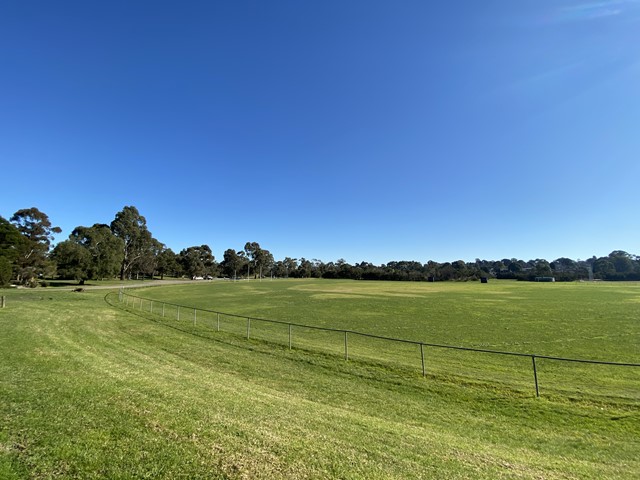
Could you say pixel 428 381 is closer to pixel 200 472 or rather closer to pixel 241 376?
pixel 241 376

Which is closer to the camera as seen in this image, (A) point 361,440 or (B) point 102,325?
(A) point 361,440

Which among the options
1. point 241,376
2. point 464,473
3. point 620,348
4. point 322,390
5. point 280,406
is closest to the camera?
point 464,473

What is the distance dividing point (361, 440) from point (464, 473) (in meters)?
1.86

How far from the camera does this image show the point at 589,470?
6434 mm

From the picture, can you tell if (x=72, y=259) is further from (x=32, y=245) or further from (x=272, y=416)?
(x=272, y=416)

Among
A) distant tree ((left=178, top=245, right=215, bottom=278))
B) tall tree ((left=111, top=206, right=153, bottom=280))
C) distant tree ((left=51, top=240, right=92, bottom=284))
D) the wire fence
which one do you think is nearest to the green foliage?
distant tree ((left=51, top=240, right=92, bottom=284))

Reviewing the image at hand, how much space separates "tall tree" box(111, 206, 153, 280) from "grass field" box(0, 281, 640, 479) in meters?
100

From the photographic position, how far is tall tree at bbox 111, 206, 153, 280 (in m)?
108

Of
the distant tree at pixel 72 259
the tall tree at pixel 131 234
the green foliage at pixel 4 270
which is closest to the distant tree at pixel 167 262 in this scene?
the tall tree at pixel 131 234

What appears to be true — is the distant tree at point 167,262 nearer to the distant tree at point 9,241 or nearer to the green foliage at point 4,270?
the distant tree at point 9,241

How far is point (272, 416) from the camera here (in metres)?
7.45

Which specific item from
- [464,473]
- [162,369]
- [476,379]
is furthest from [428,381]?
[162,369]

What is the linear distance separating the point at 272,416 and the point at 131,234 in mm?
119135

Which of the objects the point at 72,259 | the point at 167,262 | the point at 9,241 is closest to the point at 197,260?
the point at 167,262
